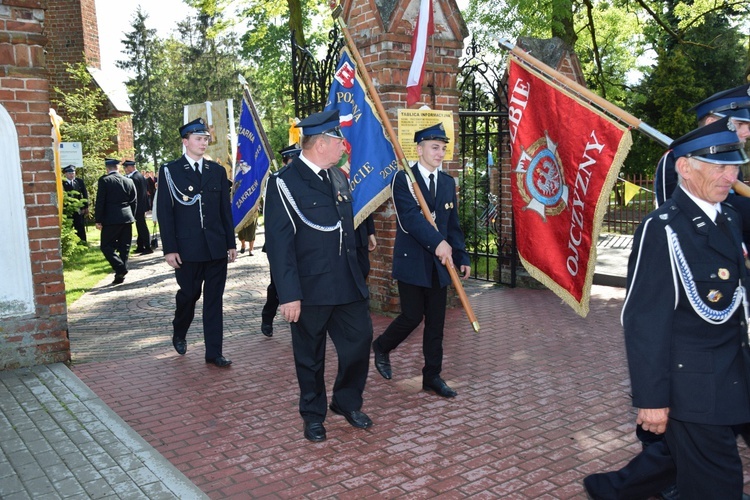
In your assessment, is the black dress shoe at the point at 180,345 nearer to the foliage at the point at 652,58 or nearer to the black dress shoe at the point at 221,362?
the black dress shoe at the point at 221,362

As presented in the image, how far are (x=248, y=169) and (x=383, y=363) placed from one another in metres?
3.42

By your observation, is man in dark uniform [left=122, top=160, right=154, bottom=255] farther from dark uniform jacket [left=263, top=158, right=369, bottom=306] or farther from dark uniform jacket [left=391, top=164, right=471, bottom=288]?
dark uniform jacket [left=263, top=158, right=369, bottom=306]

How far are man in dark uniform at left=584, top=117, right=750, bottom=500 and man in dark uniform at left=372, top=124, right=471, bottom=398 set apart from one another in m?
2.43

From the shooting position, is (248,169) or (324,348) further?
(248,169)

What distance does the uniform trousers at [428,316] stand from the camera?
5.34m

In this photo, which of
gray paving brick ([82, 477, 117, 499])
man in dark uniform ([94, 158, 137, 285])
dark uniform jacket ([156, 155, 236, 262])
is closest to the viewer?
gray paving brick ([82, 477, 117, 499])

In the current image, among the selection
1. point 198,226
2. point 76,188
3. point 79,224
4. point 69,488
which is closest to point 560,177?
point 198,226

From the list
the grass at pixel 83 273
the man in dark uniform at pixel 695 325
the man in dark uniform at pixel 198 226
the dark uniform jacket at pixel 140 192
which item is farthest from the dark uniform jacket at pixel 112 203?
the man in dark uniform at pixel 695 325

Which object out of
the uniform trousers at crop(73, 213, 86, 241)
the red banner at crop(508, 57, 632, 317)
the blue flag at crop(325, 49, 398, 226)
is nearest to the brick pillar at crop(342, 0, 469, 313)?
the blue flag at crop(325, 49, 398, 226)

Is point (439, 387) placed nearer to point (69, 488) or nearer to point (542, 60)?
point (69, 488)

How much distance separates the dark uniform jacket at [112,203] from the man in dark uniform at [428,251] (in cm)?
789

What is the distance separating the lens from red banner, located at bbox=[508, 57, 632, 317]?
4285 millimetres

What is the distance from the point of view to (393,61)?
7.88 metres

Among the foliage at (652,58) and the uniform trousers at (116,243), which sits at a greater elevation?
the foliage at (652,58)
